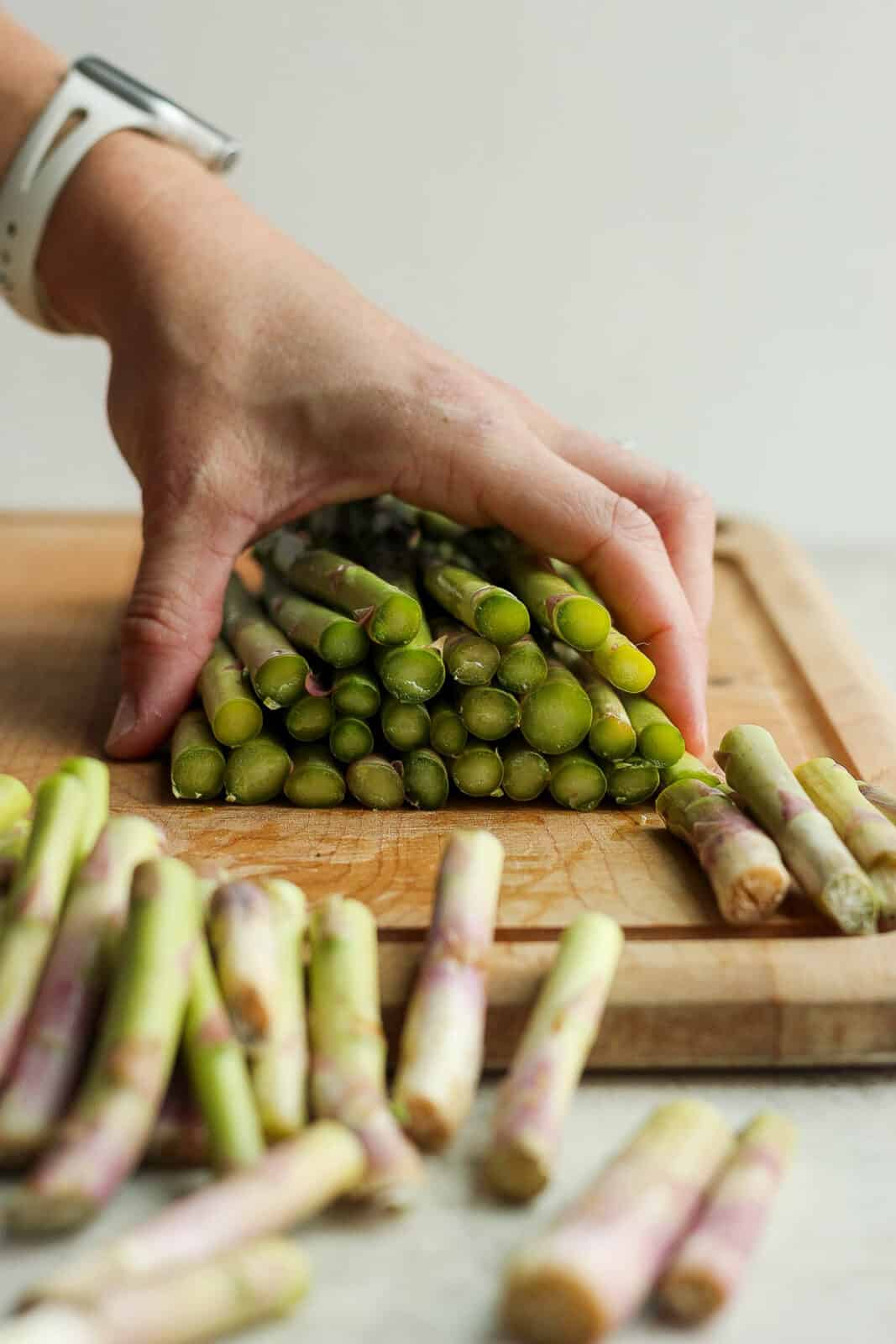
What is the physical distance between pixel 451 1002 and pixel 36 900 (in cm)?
44

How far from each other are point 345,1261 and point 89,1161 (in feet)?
0.78

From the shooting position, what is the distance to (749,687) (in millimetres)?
2828

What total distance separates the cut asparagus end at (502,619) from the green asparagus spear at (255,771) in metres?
0.36

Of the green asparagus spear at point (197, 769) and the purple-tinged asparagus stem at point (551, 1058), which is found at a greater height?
the purple-tinged asparagus stem at point (551, 1058)

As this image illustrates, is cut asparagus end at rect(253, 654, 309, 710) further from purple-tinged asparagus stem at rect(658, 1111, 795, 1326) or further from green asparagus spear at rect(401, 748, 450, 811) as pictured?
purple-tinged asparagus stem at rect(658, 1111, 795, 1326)

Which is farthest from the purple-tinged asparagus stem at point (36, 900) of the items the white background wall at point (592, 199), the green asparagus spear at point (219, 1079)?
the white background wall at point (592, 199)

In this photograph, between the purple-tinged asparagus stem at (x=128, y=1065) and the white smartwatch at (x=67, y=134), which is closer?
the purple-tinged asparagus stem at (x=128, y=1065)

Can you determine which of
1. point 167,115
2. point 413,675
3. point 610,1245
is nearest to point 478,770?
point 413,675

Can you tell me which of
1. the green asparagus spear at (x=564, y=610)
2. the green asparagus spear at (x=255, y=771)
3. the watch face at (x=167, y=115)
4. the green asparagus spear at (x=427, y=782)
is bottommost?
the green asparagus spear at (x=255, y=771)

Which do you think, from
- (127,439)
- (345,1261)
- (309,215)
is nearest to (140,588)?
(127,439)

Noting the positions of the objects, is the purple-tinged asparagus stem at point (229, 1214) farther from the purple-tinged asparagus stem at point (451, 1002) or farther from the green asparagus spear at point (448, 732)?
the green asparagus spear at point (448, 732)

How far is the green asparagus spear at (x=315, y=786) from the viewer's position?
2234 mm

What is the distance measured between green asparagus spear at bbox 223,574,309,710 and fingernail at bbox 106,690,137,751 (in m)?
0.19

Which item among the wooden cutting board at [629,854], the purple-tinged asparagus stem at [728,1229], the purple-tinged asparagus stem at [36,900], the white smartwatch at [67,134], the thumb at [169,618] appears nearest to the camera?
the purple-tinged asparagus stem at [728,1229]
